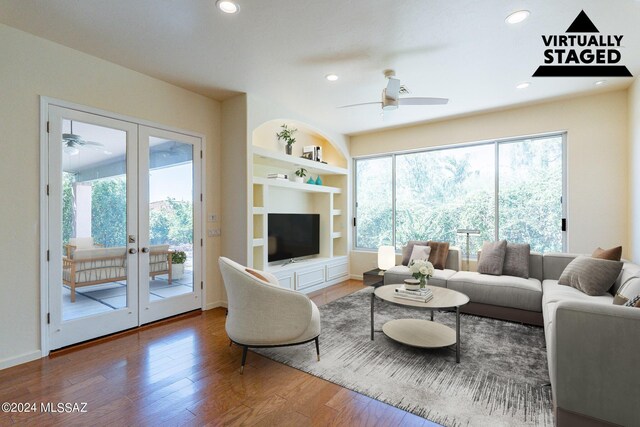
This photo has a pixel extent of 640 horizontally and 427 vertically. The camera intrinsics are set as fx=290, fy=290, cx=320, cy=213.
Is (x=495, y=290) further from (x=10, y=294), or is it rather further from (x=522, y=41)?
(x=10, y=294)

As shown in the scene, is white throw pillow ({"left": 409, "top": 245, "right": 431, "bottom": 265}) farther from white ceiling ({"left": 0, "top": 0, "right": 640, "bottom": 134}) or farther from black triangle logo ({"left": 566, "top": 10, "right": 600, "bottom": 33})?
black triangle logo ({"left": 566, "top": 10, "right": 600, "bottom": 33})

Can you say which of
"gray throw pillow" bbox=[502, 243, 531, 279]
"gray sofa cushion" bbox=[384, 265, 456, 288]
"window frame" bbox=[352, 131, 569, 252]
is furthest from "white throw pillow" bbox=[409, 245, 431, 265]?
"gray throw pillow" bbox=[502, 243, 531, 279]

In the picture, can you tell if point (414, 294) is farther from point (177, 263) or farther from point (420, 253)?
point (177, 263)

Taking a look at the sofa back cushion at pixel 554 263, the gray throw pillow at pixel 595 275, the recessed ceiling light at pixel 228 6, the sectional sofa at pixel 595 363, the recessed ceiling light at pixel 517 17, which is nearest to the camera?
the sectional sofa at pixel 595 363

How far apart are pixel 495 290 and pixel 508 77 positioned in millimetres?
2544

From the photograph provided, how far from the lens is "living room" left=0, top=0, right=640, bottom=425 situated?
2426 millimetres

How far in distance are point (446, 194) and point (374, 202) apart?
1369 millimetres

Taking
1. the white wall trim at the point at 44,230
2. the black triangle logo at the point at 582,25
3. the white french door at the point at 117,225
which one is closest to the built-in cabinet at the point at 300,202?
the white french door at the point at 117,225

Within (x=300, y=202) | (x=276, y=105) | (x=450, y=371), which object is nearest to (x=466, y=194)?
(x=300, y=202)

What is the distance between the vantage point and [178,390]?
2158mm

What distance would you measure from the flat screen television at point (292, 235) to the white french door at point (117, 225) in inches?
43.6

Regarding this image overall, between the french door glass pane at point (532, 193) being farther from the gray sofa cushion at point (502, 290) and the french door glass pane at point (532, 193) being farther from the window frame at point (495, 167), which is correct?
the gray sofa cushion at point (502, 290)

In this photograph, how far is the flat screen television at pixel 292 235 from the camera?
4570 mm

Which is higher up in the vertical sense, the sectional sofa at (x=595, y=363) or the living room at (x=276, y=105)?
the living room at (x=276, y=105)
